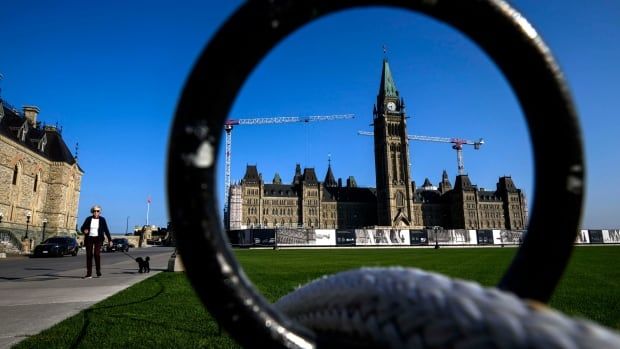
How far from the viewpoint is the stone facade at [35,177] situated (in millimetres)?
38438

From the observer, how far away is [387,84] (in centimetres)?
12775

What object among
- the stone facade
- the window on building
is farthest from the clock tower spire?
the window on building

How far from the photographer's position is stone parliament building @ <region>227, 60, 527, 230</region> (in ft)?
362

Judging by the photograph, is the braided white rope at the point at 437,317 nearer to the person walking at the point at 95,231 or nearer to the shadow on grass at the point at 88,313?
the shadow on grass at the point at 88,313

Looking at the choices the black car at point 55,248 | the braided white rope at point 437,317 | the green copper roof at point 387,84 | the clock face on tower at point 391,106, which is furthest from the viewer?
the green copper roof at point 387,84

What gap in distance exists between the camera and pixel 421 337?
25.2 inches

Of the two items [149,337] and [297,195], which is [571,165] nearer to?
[149,337]

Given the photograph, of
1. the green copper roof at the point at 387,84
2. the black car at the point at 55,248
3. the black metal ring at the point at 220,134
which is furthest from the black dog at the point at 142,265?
the green copper roof at the point at 387,84

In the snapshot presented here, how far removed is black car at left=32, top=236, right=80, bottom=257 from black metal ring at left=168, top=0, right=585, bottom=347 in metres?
31.9

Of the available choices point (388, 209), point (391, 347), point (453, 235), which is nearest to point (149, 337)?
point (391, 347)

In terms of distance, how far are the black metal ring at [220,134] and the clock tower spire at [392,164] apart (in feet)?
359

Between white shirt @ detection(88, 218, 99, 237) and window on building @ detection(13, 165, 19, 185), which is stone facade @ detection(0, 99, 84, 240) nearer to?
window on building @ detection(13, 165, 19, 185)

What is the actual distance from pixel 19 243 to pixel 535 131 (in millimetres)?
46909

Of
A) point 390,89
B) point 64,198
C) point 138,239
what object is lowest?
point 138,239
